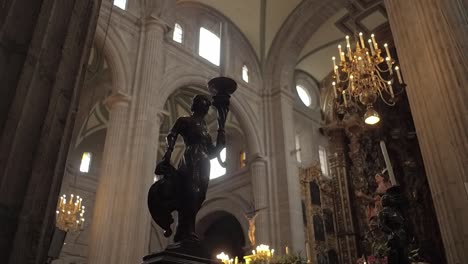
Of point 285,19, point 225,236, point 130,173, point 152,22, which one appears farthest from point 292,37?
point 225,236

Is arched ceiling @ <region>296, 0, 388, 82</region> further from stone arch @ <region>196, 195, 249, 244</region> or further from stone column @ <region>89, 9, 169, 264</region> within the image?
stone column @ <region>89, 9, 169, 264</region>

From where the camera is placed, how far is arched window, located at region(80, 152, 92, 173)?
57.9 feet

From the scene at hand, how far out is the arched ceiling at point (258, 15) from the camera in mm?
14836

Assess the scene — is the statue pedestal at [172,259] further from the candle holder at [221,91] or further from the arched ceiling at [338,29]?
the arched ceiling at [338,29]

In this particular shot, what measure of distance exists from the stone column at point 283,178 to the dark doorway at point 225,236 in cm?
521

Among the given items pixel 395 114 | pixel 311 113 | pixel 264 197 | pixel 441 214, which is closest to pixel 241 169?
pixel 264 197

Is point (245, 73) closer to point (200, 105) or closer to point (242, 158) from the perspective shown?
point (242, 158)

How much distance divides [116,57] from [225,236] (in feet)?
37.1

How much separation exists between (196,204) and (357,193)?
46.6 ft

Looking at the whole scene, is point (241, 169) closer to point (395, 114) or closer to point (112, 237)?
point (395, 114)

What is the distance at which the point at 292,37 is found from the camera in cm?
1527

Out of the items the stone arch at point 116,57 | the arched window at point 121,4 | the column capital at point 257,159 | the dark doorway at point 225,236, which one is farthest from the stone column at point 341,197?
the arched window at point 121,4

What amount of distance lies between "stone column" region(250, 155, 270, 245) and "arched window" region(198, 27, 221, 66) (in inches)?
159

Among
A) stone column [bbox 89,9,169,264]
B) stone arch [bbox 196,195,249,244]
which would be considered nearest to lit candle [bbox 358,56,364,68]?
stone column [bbox 89,9,169,264]
